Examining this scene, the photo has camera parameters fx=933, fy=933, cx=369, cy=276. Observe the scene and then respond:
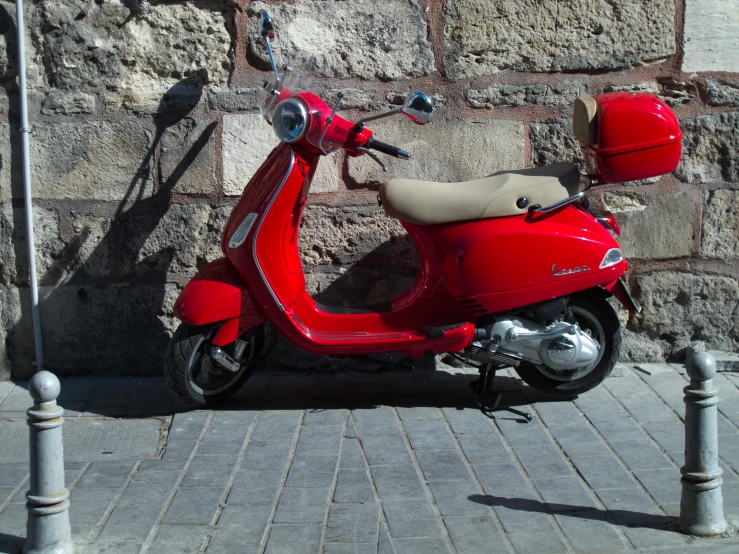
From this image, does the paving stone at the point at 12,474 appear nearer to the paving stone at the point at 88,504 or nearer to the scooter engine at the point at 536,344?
the paving stone at the point at 88,504

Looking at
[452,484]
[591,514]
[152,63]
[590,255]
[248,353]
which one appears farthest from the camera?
[152,63]

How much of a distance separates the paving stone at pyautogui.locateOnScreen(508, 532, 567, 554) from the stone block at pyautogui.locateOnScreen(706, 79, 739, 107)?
105 inches

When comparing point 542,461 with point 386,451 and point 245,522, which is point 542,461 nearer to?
point 386,451

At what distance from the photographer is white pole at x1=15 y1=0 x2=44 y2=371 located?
14.7 ft

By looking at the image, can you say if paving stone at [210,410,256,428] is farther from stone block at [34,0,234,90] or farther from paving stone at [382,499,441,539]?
stone block at [34,0,234,90]

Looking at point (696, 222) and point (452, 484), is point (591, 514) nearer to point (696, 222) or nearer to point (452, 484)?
point (452, 484)

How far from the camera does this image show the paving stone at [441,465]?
353 cm

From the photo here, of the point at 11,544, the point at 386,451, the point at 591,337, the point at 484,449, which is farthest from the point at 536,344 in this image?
the point at 11,544

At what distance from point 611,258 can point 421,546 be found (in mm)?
1711

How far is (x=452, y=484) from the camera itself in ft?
11.3

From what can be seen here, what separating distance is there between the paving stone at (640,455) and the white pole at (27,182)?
111 inches

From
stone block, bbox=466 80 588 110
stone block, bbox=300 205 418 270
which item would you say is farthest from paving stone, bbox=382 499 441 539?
stone block, bbox=466 80 588 110

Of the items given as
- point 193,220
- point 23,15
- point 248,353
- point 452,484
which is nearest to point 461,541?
point 452,484

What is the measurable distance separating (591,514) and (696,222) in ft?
7.00
